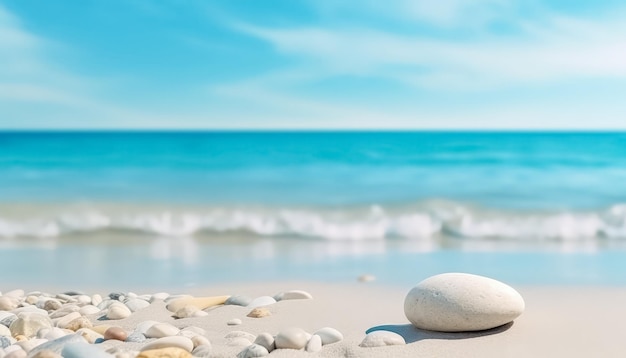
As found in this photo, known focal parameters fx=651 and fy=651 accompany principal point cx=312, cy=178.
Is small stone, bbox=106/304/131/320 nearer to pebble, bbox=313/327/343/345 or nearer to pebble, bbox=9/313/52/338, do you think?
pebble, bbox=9/313/52/338

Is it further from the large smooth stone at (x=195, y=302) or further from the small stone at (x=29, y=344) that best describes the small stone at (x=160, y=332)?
the large smooth stone at (x=195, y=302)

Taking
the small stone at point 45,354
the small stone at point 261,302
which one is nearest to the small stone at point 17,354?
the small stone at point 45,354

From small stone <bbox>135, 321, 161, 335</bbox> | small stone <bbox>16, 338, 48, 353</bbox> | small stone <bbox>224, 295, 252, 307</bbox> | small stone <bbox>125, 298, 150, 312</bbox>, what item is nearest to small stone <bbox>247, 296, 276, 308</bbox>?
small stone <bbox>224, 295, 252, 307</bbox>

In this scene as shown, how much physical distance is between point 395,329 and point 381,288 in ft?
3.96

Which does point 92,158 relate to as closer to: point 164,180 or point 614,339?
point 164,180

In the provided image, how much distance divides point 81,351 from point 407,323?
164cm

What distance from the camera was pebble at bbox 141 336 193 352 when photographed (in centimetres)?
264

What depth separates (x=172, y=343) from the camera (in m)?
2.68

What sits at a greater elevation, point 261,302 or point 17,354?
point 17,354

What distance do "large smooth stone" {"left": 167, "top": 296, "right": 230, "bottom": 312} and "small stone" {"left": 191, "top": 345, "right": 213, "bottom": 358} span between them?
103 cm

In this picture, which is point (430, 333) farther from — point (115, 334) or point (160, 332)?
point (115, 334)

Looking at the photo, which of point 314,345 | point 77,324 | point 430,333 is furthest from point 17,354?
point 430,333

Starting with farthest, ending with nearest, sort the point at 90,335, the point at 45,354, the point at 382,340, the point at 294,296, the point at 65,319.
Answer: the point at 294,296, the point at 65,319, the point at 90,335, the point at 382,340, the point at 45,354

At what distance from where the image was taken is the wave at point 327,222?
7500mm
